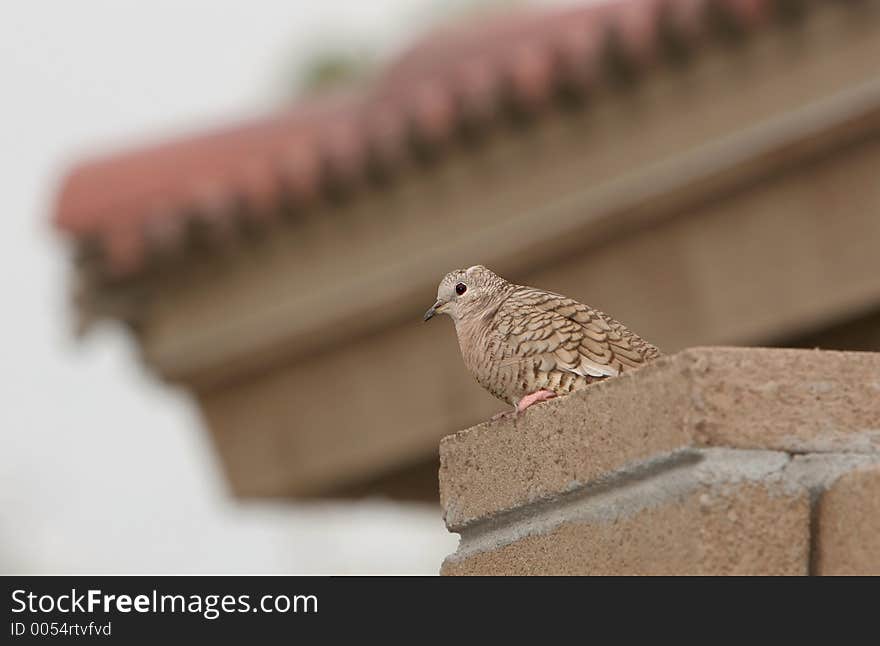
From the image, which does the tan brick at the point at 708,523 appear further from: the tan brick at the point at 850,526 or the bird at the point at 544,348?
the bird at the point at 544,348

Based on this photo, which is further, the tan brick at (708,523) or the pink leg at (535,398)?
the pink leg at (535,398)

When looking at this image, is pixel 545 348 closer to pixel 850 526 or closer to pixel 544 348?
pixel 544 348

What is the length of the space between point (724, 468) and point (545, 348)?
137 cm

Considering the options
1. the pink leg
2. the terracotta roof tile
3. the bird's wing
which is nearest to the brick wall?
the pink leg

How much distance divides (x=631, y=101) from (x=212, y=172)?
2812 mm

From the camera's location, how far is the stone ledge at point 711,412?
2.94 m

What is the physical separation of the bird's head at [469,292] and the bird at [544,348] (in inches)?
5.7

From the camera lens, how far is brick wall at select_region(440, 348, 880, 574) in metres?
2.90

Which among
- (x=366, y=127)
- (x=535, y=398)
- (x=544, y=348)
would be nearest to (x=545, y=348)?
(x=544, y=348)

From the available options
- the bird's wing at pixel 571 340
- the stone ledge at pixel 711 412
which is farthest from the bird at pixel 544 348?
the stone ledge at pixel 711 412

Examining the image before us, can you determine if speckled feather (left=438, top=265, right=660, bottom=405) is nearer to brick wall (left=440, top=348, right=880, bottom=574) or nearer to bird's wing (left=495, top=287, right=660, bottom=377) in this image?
bird's wing (left=495, top=287, right=660, bottom=377)

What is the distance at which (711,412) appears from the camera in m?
2.93
